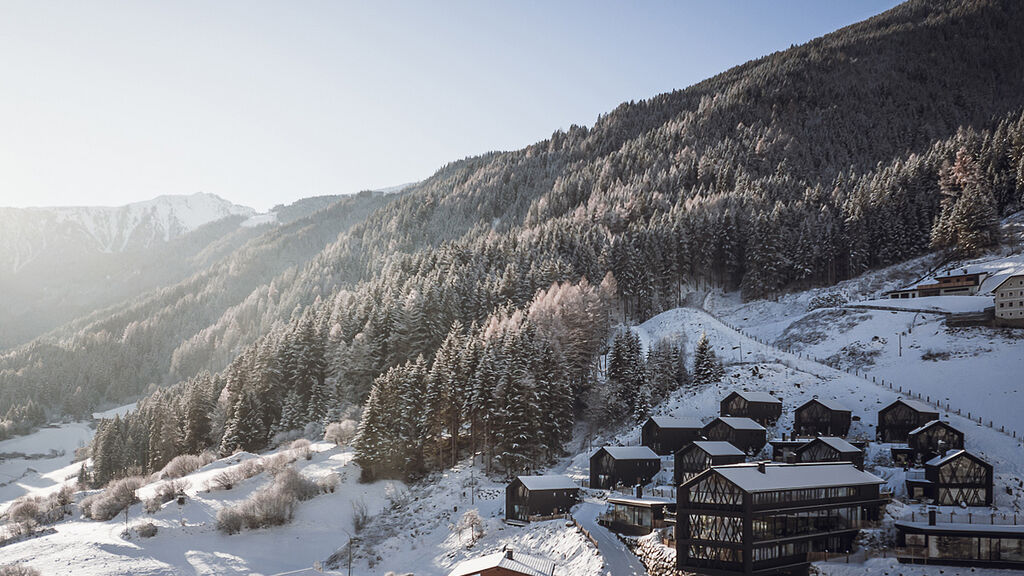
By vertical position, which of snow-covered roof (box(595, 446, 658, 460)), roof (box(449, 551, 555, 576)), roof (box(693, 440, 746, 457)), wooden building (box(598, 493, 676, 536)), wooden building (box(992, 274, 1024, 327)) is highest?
wooden building (box(992, 274, 1024, 327))

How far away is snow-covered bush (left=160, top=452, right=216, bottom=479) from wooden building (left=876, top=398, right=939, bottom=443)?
72.1m

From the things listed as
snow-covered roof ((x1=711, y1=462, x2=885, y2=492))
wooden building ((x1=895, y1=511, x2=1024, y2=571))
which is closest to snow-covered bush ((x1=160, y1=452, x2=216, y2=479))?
snow-covered roof ((x1=711, y1=462, x2=885, y2=492))

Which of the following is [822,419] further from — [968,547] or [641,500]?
[641,500]

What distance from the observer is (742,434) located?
191 ft

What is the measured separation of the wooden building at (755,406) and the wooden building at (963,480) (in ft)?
60.1

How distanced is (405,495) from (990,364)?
57839 millimetres

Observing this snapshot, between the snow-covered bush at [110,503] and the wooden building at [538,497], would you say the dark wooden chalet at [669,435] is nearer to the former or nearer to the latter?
the wooden building at [538,497]

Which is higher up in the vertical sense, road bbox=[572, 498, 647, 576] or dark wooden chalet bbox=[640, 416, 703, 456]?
dark wooden chalet bbox=[640, 416, 703, 456]

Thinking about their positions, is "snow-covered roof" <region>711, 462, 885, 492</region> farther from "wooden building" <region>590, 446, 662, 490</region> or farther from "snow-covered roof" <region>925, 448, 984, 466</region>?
A: "wooden building" <region>590, 446, 662, 490</region>

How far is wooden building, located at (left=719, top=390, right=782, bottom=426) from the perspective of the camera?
206 ft

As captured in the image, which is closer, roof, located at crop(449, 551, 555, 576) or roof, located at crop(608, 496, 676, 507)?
roof, located at crop(449, 551, 555, 576)

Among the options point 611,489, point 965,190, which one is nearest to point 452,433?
point 611,489

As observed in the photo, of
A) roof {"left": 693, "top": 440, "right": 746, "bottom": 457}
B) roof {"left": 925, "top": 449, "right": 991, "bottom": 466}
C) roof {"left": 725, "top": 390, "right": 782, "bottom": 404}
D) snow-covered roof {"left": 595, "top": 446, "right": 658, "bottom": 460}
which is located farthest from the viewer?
roof {"left": 725, "top": 390, "right": 782, "bottom": 404}

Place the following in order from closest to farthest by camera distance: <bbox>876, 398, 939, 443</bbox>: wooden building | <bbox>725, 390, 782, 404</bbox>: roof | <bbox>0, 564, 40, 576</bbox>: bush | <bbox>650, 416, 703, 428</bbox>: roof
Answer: <bbox>0, 564, 40, 576</bbox>: bush → <bbox>876, 398, 939, 443</bbox>: wooden building → <bbox>650, 416, 703, 428</bbox>: roof → <bbox>725, 390, 782, 404</bbox>: roof
